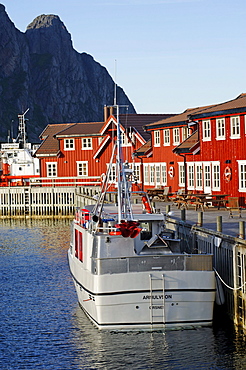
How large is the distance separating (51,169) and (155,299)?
52.8 m

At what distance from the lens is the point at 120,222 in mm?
22656

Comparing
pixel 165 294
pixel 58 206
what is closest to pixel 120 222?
pixel 165 294

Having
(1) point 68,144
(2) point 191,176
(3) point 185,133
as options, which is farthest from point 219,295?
(1) point 68,144

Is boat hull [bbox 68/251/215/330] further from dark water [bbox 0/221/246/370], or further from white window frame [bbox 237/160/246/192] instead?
white window frame [bbox 237/160/246/192]

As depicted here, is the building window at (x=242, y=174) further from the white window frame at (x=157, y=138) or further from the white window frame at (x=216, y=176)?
the white window frame at (x=157, y=138)

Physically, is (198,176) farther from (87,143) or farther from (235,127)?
(87,143)

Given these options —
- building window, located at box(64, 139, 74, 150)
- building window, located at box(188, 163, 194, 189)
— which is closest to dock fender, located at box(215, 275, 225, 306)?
building window, located at box(188, 163, 194, 189)

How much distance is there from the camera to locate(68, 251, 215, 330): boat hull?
68.0 feet

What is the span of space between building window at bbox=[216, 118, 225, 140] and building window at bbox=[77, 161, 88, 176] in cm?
2770

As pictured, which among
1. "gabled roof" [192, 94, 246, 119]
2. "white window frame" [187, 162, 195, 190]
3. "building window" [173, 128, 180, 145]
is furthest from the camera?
"building window" [173, 128, 180, 145]

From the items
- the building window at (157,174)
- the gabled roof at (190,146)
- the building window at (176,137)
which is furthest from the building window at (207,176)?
the building window at (157,174)

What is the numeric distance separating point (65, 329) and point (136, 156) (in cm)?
3689

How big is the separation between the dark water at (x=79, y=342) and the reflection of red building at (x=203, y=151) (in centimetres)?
1562

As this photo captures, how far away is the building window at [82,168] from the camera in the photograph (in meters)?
69.7
